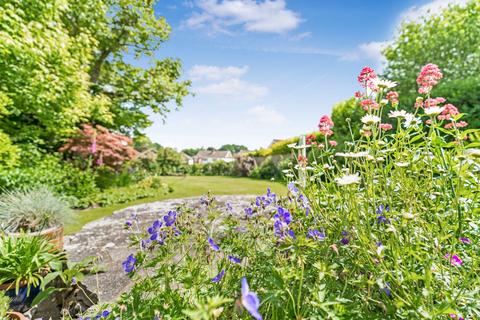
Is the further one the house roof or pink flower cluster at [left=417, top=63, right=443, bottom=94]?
the house roof

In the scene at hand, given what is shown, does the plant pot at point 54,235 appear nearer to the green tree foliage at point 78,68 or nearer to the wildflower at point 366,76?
the green tree foliage at point 78,68

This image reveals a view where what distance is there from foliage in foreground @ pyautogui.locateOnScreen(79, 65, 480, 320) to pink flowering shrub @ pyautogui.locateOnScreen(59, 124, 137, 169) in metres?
7.96

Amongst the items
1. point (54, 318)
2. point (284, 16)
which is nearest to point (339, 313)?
point (54, 318)

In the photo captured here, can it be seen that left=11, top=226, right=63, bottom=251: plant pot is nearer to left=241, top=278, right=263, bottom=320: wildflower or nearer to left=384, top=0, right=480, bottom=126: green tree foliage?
left=241, top=278, right=263, bottom=320: wildflower

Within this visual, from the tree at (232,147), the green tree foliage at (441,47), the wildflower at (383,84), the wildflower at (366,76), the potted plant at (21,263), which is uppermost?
the green tree foliage at (441,47)

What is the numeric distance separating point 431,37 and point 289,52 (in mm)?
8251

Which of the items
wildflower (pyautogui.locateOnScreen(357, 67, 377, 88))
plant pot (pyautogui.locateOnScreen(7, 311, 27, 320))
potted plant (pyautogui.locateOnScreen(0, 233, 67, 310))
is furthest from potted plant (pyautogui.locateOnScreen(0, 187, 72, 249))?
wildflower (pyautogui.locateOnScreen(357, 67, 377, 88))

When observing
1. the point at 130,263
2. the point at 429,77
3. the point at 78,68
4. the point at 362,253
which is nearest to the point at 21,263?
the point at 130,263

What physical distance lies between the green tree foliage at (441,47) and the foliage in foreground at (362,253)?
33.3 feet

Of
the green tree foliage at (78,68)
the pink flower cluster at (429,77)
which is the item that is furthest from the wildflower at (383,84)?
the green tree foliage at (78,68)

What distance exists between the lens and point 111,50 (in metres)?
9.92

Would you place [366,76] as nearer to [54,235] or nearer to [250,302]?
[250,302]

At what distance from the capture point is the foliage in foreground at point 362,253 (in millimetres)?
811

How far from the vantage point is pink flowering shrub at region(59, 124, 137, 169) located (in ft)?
26.0
